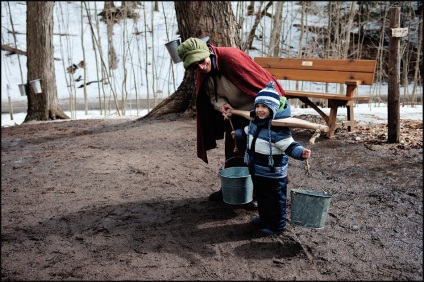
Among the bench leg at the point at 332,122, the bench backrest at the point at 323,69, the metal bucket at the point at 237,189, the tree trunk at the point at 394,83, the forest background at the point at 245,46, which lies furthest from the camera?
the forest background at the point at 245,46

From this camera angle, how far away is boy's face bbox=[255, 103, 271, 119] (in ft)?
9.59

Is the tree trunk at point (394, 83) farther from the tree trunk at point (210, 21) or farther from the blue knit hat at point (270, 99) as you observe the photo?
the blue knit hat at point (270, 99)

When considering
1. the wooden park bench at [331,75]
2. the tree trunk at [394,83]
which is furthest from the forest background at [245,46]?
the tree trunk at [394,83]

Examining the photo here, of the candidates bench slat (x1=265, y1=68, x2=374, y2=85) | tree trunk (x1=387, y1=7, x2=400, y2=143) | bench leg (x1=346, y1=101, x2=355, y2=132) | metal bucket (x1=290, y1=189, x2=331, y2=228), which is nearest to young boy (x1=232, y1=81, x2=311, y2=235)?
metal bucket (x1=290, y1=189, x2=331, y2=228)

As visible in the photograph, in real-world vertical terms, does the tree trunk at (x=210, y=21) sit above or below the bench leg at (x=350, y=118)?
above

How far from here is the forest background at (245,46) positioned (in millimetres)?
9898

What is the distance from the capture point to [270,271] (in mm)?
2654

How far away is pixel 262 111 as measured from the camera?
115 inches

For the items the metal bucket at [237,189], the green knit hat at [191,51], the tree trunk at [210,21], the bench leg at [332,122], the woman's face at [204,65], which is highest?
the tree trunk at [210,21]

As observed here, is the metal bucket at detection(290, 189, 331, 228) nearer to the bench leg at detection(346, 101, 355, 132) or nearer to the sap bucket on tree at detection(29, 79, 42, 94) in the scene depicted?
the bench leg at detection(346, 101, 355, 132)

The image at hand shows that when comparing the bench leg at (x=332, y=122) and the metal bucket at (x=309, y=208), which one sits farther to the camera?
the bench leg at (x=332, y=122)

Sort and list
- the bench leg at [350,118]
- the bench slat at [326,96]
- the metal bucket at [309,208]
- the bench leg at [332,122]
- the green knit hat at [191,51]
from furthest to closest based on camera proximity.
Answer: the bench leg at [350,118] < the bench leg at [332,122] < the bench slat at [326,96] < the green knit hat at [191,51] < the metal bucket at [309,208]

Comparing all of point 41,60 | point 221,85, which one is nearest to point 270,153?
point 221,85

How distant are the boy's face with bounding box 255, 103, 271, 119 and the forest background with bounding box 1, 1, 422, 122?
4.42m
